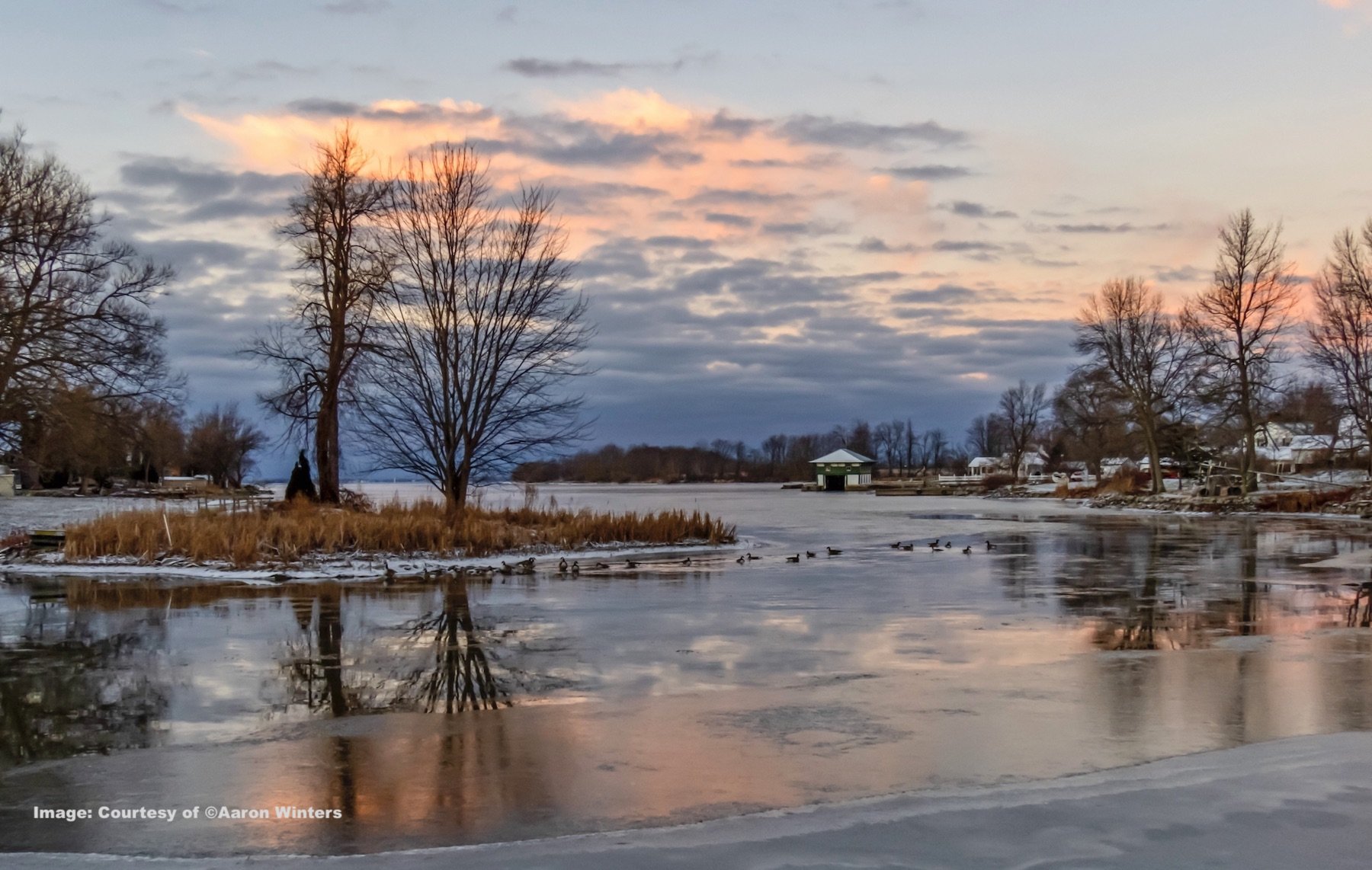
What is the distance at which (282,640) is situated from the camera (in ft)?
41.8

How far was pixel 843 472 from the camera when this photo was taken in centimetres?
14638

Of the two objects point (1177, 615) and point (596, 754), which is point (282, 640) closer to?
point (596, 754)

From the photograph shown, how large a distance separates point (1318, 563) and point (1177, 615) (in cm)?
1059

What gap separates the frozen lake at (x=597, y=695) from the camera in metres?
6.60

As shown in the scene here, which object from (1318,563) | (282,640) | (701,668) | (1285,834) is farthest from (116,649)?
(1318,563)

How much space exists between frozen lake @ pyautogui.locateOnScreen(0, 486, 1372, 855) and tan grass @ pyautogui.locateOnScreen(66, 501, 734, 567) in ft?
9.43

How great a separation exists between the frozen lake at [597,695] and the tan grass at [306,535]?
2.87 m

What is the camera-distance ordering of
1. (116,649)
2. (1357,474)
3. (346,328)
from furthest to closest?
1. (1357,474)
2. (346,328)
3. (116,649)

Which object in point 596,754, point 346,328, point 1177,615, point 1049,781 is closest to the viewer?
point 1049,781

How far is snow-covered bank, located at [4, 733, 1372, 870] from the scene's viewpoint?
5438 millimetres

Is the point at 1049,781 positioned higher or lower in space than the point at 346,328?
lower

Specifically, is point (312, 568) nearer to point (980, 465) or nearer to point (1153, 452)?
point (1153, 452)

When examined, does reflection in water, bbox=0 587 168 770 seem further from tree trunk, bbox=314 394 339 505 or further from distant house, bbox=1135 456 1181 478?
distant house, bbox=1135 456 1181 478

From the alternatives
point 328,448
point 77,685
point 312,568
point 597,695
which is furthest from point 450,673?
point 328,448
